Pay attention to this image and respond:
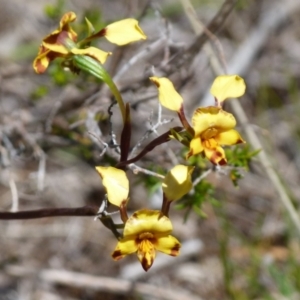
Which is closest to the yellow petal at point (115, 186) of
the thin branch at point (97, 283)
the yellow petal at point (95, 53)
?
the yellow petal at point (95, 53)

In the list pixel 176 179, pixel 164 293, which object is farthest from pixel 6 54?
pixel 176 179

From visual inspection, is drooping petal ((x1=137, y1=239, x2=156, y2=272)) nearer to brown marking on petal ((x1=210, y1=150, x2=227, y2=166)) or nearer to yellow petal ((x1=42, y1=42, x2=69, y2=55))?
brown marking on petal ((x1=210, y1=150, x2=227, y2=166))

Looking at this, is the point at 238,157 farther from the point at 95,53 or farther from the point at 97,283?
the point at 97,283

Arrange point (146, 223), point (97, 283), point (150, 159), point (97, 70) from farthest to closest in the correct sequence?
point (97, 283), point (150, 159), point (97, 70), point (146, 223)

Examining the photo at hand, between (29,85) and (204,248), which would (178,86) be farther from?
(29,85)

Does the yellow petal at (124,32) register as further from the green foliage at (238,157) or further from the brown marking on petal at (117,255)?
the green foliage at (238,157)

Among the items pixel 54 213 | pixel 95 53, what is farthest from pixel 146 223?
pixel 95 53
